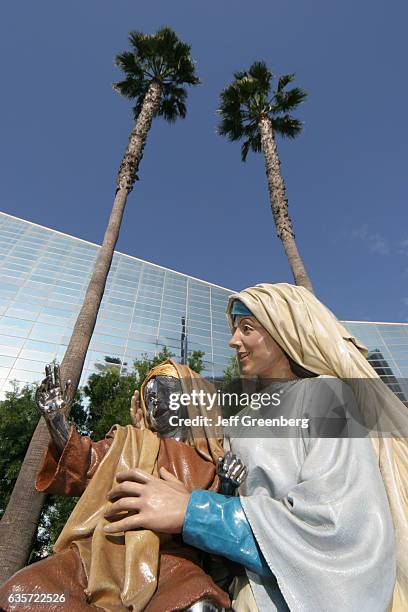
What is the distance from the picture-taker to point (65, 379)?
522 cm

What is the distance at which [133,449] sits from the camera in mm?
1842

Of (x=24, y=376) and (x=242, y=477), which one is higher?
(x=24, y=376)

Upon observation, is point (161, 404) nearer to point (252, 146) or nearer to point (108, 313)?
point (252, 146)

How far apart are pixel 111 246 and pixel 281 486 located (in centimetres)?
643

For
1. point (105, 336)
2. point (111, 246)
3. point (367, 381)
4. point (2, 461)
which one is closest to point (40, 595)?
point (367, 381)

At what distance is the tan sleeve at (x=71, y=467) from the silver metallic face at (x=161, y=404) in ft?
1.30

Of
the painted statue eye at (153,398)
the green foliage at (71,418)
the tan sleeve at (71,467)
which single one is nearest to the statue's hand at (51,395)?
the tan sleeve at (71,467)

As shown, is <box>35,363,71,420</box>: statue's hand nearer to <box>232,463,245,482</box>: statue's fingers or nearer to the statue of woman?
the statue of woman

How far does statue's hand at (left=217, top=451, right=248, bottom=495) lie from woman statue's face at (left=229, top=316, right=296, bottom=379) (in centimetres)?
56

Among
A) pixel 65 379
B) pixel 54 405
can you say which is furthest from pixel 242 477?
pixel 65 379

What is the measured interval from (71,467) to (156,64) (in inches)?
474

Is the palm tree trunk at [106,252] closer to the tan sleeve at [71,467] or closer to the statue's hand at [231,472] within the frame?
the tan sleeve at [71,467]

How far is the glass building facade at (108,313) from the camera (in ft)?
61.9

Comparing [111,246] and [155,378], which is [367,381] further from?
[111,246]
